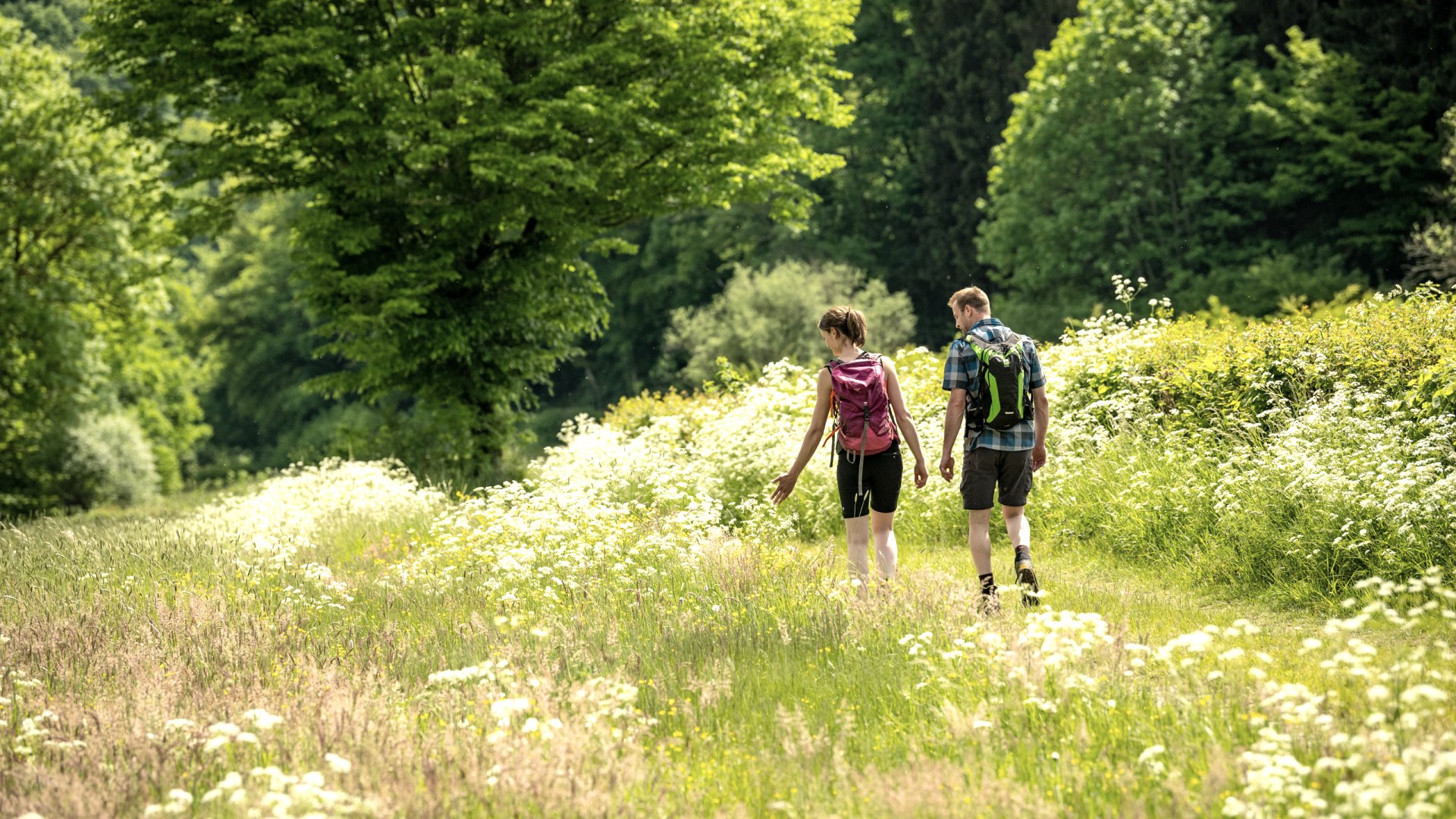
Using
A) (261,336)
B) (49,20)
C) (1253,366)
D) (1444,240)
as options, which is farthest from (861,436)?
(49,20)

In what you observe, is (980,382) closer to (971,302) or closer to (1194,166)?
(971,302)

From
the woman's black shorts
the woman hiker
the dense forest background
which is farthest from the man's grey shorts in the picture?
the dense forest background

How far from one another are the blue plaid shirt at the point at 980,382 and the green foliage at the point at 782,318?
29154 millimetres

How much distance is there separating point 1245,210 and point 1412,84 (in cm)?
547

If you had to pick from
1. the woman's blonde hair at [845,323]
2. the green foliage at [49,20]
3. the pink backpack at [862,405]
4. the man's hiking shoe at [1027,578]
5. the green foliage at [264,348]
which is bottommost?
the green foliage at [264,348]

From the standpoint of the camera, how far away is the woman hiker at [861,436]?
7.39 meters

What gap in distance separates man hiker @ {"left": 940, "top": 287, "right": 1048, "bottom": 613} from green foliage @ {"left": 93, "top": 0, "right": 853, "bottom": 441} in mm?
9386

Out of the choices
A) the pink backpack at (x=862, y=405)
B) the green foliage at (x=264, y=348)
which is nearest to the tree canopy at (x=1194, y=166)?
the green foliage at (x=264, y=348)

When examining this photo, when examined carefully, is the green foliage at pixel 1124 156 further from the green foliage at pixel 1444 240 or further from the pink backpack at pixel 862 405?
the pink backpack at pixel 862 405

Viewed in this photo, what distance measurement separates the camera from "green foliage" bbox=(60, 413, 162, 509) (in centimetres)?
3419

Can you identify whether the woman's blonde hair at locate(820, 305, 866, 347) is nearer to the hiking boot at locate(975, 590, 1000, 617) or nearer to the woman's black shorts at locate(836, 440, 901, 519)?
the woman's black shorts at locate(836, 440, 901, 519)

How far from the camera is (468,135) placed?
15734 mm

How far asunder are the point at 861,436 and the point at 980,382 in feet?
2.67

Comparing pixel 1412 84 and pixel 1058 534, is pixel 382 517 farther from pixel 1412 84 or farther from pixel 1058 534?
pixel 1412 84
